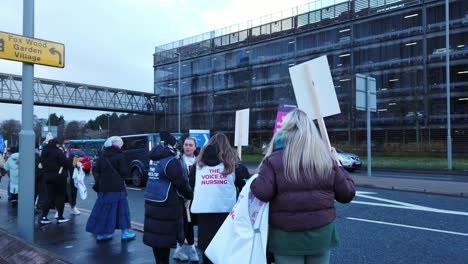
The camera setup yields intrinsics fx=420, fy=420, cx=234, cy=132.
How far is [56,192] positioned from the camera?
27.9 feet

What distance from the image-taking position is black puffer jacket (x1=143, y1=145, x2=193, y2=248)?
4.83 m

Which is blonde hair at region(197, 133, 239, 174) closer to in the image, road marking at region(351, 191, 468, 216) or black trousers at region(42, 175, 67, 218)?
black trousers at region(42, 175, 67, 218)

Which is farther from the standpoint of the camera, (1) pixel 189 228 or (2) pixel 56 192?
(2) pixel 56 192

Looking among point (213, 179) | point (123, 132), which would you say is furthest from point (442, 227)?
point (123, 132)

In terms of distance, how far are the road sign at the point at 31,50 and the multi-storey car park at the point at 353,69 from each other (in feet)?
112

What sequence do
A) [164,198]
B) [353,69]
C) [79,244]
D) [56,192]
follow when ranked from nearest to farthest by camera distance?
1. [164,198]
2. [79,244]
3. [56,192]
4. [353,69]

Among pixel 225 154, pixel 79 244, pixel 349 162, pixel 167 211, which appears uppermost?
pixel 225 154

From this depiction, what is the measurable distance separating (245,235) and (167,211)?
6.85 ft

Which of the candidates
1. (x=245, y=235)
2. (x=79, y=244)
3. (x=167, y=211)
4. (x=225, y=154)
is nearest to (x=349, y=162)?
(x=79, y=244)

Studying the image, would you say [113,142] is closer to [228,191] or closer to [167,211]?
[167,211]

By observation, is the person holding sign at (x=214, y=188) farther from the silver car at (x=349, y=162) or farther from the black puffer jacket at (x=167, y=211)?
the silver car at (x=349, y=162)

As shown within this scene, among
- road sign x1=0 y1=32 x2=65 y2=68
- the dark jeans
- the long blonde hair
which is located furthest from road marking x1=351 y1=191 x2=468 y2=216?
road sign x1=0 y1=32 x2=65 y2=68

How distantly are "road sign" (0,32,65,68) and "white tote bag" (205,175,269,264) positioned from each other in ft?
15.1

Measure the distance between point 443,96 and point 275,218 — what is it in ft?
141
